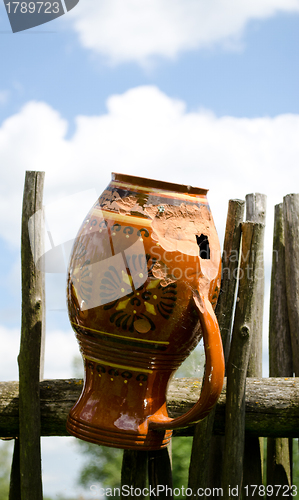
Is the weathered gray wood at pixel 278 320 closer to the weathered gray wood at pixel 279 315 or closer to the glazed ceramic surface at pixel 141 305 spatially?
the weathered gray wood at pixel 279 315

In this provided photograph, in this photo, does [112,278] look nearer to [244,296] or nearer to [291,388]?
[244,296]

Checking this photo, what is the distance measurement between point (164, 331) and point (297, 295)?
1.13 meters

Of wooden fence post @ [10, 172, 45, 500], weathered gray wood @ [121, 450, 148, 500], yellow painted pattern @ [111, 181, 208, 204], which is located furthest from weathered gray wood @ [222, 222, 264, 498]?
wooden fence post @ [10, 172, 45, 500]

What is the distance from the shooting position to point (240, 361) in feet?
6.68

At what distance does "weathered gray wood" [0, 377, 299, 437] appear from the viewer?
2020mm

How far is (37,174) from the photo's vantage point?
2029mm

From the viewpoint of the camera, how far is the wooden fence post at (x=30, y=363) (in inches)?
77.9

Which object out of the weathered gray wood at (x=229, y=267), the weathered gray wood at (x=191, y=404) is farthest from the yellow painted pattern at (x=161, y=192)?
the weathered gray wood at (x=191, y=404)

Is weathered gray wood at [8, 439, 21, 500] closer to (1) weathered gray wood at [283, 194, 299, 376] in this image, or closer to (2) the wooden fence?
(2) the wooden fence

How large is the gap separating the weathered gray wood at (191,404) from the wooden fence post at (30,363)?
6 centimetres

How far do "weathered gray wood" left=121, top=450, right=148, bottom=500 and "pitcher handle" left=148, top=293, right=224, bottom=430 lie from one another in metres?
0.38

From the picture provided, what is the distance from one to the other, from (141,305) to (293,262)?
1.19m

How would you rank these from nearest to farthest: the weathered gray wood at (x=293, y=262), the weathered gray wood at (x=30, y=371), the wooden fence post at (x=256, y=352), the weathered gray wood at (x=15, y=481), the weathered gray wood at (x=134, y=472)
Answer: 1. the weathered gray wood at (x=134, y=472)
2. the weathered gray wood at (x=30, y=371)
3. the weathered gray wood at (x=15, y=481)
4. the wooden fence post at (x=256, y=352)
5. the weathered gray wood at (x=293, y=262)

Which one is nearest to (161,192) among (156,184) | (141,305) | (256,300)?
(156,184)
